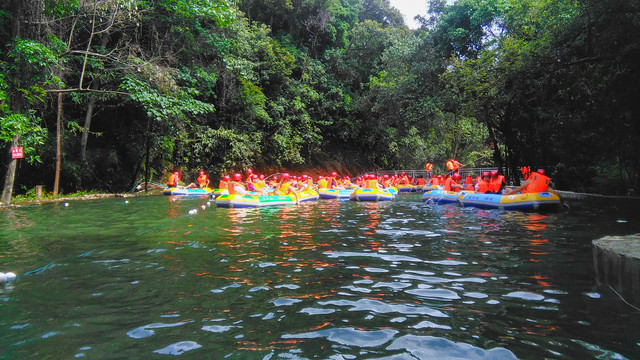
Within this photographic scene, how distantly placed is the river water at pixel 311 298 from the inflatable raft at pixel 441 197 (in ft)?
26.8

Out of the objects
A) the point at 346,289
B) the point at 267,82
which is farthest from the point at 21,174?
the point at 346,289

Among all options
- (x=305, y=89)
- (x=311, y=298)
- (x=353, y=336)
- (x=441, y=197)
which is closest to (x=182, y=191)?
(x=441, y=197)

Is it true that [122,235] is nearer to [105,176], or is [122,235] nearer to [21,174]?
[21,174]

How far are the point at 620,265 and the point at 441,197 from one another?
1343 centimetres

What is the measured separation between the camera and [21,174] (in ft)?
58.9

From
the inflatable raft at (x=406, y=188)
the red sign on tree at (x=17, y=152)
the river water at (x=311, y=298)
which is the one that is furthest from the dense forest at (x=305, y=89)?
the river water at (x=311, y=298)

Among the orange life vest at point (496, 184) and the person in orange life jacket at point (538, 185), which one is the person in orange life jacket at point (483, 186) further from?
the person in orange life jacket at point (538, 185)

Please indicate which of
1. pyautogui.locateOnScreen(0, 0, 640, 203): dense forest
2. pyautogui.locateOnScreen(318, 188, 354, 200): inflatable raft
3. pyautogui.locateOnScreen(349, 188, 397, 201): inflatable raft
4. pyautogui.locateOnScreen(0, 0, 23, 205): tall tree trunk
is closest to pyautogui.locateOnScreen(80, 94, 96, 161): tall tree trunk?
pyautogui.locateOnScreen(0, 0, 640, 203): dense forest

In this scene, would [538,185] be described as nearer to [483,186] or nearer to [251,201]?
[483,186]

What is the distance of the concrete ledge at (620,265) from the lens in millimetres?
3395

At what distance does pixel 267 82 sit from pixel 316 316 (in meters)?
28.0

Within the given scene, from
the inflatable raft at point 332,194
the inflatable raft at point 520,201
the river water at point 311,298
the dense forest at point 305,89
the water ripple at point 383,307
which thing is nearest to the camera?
the river water at point 311,298

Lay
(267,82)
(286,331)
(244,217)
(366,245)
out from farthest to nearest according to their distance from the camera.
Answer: (267,82), (244,217), (366,245), (286,331)

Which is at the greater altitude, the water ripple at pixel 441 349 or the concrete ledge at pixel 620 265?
the concrete ledge at pixel 620 265
